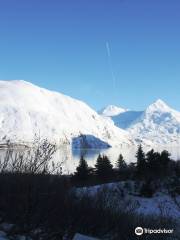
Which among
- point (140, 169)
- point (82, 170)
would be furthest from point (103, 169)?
point (140, 169)

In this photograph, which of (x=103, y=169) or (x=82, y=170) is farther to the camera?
(x=103, y=169)

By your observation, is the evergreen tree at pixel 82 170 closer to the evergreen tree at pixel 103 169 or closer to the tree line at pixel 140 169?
the tree line at pixel 140 169

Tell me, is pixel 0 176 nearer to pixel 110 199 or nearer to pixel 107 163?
pixel 110 199

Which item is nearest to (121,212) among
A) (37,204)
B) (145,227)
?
(145,227)

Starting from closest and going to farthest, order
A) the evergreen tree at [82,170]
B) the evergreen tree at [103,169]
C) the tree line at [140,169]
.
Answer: the tree line at [140,169]
the evergreen tree at [82,170]
the evergreen tree at [103,169]

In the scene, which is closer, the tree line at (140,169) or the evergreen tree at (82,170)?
the tree line at (140,169)

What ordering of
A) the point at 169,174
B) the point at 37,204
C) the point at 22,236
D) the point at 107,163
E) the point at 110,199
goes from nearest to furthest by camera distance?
the point at 22,236, the point at 37,204, the point at 110,199, the point at 169,174, the point at 107,163

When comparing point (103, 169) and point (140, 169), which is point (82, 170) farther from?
point (140, 169)

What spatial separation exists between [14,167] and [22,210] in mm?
992

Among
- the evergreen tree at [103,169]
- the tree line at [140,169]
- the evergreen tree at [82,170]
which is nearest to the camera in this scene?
the tree line at [140,169]

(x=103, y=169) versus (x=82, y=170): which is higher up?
(x=103, y=169)

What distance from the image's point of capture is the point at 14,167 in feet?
26.1

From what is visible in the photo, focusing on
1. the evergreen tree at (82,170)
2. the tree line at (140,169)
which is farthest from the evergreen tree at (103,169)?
the evergreen tree at (82,170)

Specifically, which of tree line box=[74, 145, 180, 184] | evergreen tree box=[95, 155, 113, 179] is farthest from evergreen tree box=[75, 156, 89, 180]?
evergreen tree box=[95, 155, 113, 179]
